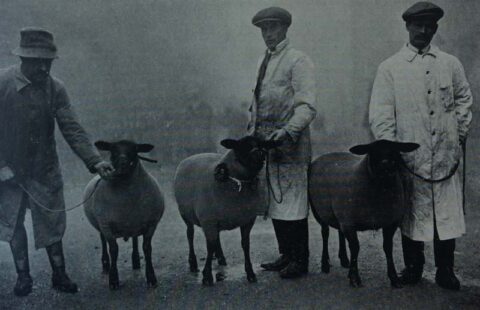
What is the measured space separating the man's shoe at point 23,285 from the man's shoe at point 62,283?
0.81 ft

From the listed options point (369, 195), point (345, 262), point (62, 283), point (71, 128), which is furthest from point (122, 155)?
point (345, 262)

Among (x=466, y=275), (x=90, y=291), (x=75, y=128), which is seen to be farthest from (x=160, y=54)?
(x=466, y=275)

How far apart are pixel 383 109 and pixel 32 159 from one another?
12.4 ft

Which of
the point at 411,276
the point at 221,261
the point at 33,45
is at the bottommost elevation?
the point at 221,261

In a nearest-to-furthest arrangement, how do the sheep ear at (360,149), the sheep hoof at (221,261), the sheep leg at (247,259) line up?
the sheep ear at (360,149) → the sheep leg at (247,259) → the sheep hoof at (221,261)

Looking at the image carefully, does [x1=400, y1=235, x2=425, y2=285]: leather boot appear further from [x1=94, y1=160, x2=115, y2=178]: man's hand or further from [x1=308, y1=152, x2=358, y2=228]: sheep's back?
[x1=94, y1=160, x2=115, y2=178]: man's hand

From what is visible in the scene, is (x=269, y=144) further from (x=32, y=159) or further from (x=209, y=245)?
(x=32, y=159)

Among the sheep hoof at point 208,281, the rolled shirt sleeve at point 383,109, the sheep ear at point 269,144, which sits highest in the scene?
the rolled shirt sleeve at point 383,109

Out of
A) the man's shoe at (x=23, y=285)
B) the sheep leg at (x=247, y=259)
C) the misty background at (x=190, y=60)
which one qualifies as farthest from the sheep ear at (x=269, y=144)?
the misty background at (x=190, y=60)

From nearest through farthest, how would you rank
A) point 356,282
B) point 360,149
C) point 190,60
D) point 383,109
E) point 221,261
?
point 360,149, point 356,282, point 383,109, point 221,261, point 190,60

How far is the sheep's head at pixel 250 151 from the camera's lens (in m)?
4.75

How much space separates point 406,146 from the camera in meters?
4.57

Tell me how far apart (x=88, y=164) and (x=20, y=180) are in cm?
71

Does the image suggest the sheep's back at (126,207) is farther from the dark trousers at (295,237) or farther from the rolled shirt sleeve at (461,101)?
the rolled shirt sleeve at (461,101)
